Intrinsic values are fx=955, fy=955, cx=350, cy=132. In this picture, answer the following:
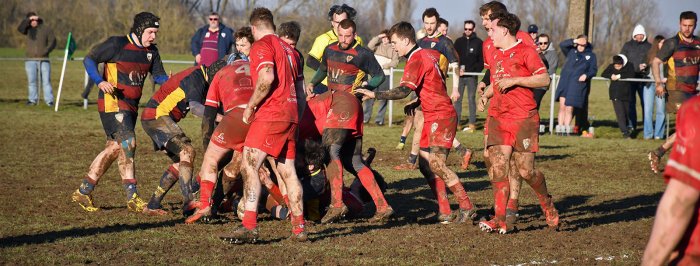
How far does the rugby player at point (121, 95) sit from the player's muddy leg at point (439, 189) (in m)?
2.78

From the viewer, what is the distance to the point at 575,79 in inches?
756

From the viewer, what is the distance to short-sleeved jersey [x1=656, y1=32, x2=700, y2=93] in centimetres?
1312

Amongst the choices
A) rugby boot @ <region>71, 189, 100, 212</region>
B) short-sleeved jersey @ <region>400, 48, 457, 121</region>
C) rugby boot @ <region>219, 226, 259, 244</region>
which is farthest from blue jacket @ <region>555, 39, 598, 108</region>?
rugby boot @ <region>219, 226, 259, 244</region>

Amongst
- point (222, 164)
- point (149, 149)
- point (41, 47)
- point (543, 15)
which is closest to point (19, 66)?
point (41, 47)

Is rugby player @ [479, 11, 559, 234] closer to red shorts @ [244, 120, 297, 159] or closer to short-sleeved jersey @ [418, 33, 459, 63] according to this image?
red shorts @ [244, 120, 297, 159]

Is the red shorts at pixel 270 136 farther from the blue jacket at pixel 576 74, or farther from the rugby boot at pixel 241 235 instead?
the blue jacket at pixel 576 74

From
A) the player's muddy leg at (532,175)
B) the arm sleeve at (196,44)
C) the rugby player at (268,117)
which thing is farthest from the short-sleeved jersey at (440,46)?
the arm sleeve at (196,44)

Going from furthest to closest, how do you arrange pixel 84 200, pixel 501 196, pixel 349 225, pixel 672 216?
pixel 84 200 → pixel 349 225 → pixel 501 196 → pixel 672 216

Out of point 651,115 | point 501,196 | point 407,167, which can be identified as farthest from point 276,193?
point 651,115

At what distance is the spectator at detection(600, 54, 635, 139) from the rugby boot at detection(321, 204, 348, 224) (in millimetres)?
12115

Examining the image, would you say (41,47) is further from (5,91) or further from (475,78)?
(475,78)

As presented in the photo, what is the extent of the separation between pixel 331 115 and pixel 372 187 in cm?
80

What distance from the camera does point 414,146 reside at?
43.6ft

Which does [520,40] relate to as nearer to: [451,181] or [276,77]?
[451,181]
